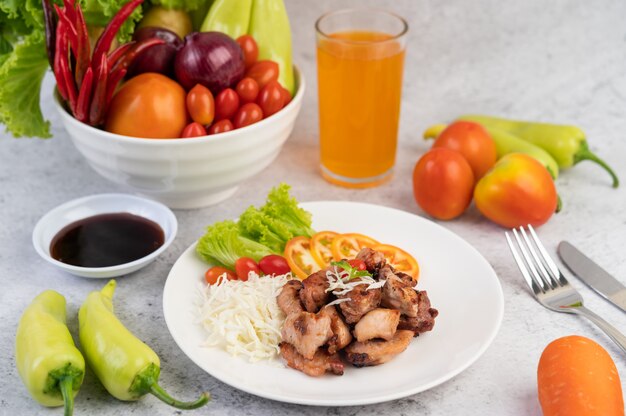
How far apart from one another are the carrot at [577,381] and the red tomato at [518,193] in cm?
79

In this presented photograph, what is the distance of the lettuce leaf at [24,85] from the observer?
2.68m

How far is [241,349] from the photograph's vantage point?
204cm

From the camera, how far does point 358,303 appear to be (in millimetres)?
1997

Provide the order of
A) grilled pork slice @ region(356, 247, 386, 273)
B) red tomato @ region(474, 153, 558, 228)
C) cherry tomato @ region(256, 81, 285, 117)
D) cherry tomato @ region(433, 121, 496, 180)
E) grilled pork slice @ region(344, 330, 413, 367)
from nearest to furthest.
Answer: grilled pork slice @ region(344, 330, 413, 367) → grilled pork slice @ region(356, 247, 386, 273) → red tomato @ region(474, 153, 558, 228) → cherry tomato @ region(256, 81, 285, 117) → cherry tomato @ region(433, 121, 496, 180)

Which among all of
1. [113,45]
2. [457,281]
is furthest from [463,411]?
[113,45]

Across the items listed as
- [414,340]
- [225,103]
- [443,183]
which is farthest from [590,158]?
[225,103]

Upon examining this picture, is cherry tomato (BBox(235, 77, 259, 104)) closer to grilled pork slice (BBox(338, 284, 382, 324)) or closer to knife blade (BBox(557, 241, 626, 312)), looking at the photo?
grilled pork slice (BBox(338, 284, 382, 324))

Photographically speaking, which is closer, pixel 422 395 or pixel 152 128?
pixel 422 395

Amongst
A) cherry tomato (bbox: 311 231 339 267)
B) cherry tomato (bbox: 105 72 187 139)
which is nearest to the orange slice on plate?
cherry tomato (bbox: 311 231 339 267)

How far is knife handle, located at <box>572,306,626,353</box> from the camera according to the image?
2.12 metres

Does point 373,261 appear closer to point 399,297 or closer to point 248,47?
point 399,297

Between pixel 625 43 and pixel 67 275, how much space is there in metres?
2.81

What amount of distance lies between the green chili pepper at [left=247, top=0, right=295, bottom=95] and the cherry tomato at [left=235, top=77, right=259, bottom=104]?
21 centimetres

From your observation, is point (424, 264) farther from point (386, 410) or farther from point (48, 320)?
point (48, 320)
